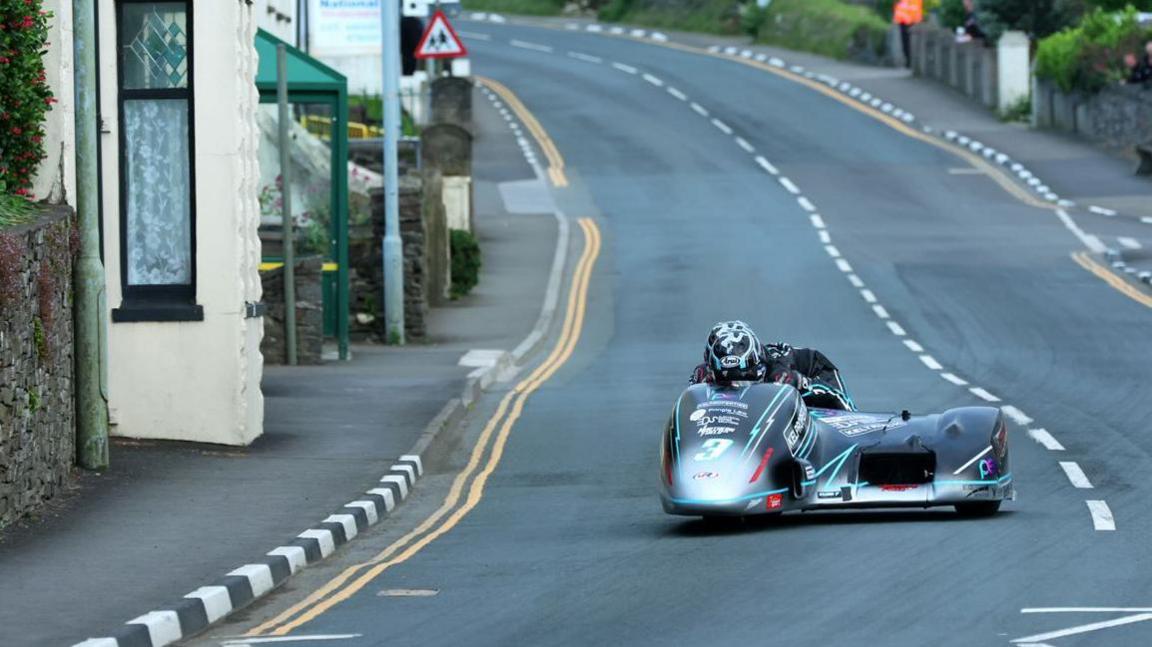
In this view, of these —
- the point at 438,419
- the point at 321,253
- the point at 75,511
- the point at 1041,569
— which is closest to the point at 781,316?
the point at 321,253

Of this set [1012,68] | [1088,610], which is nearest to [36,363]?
[1088,610]

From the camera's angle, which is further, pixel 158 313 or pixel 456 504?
pixel 158 313

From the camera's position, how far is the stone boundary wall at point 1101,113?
182 ft

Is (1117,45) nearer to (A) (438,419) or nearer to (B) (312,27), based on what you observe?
(B) (312,27)

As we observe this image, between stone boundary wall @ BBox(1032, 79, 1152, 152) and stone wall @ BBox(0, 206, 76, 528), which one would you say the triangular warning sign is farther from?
stone boundary wall @ BBox(1032, 79, 1152, 152)

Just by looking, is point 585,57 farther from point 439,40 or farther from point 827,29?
point 439,40

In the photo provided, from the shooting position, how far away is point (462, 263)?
4141 centimetres

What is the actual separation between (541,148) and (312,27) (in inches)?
419

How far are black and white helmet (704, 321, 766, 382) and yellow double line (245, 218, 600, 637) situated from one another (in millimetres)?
2499

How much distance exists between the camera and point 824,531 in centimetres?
1630

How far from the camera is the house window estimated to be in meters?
22.6

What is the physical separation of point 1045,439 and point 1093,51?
36753 millimetres

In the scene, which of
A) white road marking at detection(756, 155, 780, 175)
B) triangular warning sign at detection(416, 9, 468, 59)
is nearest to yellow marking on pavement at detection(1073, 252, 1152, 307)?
triangular warning sign at detection(416, 9, 468, 59)

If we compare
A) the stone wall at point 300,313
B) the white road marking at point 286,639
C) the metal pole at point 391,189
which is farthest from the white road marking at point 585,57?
the white road marking at point 286,639
